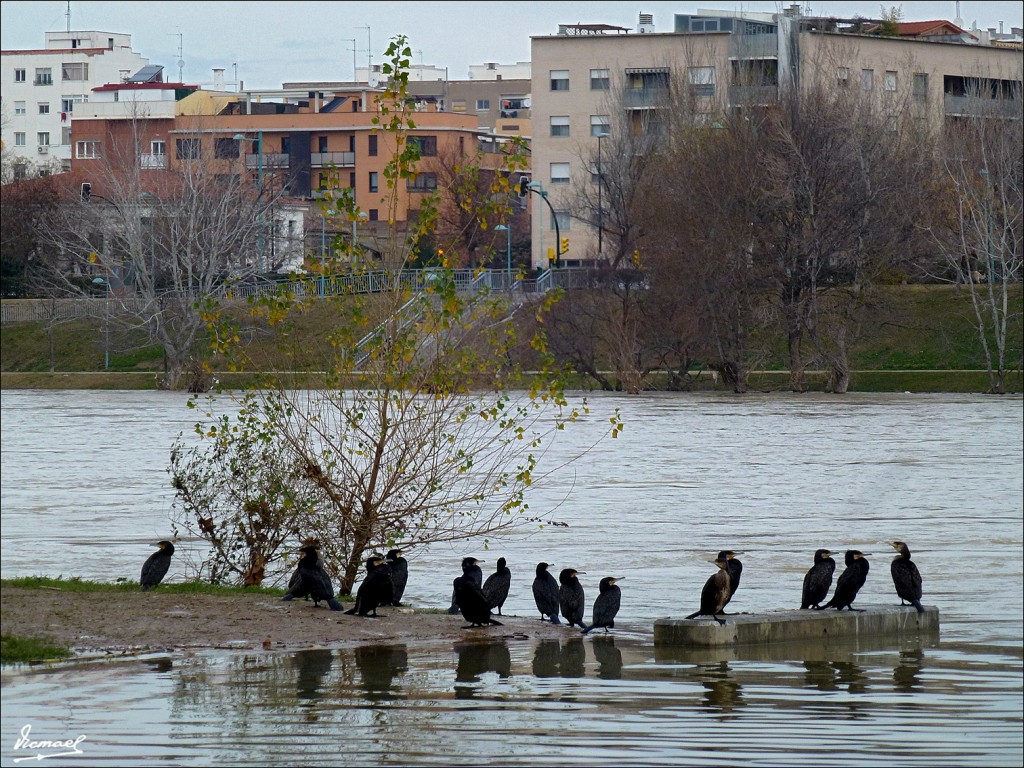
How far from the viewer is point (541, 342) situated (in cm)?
1405

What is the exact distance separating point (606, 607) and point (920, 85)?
68.8 metres

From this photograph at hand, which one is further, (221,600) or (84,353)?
(84,353)

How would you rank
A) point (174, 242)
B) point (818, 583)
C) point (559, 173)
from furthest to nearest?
point (559, 173), point (174, 242), point (818, 583)

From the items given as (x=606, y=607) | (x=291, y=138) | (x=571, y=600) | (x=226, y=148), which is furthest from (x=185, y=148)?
(x=606, y=607)

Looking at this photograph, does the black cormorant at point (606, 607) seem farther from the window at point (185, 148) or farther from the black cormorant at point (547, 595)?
the window at point (185, 148)

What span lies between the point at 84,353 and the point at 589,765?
2498 inches

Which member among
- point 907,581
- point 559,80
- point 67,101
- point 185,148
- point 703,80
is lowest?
point 907,581

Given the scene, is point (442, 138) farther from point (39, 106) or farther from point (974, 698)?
point (974, 698)

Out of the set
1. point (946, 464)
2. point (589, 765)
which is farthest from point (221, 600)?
point (946, 464)

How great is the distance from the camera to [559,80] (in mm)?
83000

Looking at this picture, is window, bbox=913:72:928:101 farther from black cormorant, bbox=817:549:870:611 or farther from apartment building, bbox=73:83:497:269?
black cormorant, bbox=817:549:870:611

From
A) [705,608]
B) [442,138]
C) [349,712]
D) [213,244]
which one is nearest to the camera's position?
[349,712]

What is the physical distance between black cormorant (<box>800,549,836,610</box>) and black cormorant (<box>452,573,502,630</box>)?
2801 mm

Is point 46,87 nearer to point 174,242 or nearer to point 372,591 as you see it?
point 174,242
